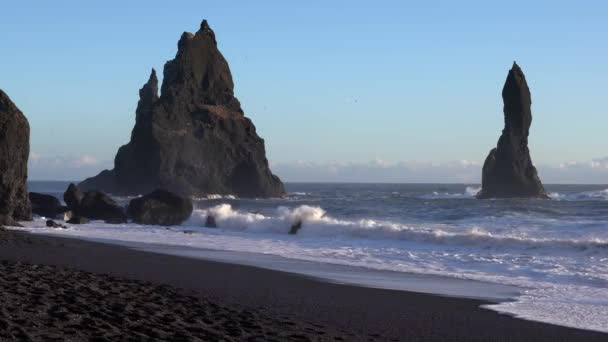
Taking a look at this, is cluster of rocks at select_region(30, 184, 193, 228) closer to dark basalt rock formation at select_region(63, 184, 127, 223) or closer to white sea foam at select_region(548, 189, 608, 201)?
dark basalt rock formation at select_region(63, 184, 127, 223)

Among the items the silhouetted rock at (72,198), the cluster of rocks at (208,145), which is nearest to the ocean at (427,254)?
the silhouetted rock at (72,198)

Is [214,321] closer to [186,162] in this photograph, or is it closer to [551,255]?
[551,255]

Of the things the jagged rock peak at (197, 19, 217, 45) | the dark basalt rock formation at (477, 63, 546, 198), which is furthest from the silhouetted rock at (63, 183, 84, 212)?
the jagged rock peak at (197, 19, 217, 45)

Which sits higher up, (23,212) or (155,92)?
(155,92)

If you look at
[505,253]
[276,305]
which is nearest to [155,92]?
[505,253]

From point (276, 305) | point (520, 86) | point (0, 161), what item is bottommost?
point (276, 305)

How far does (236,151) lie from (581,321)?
10347 centimetres

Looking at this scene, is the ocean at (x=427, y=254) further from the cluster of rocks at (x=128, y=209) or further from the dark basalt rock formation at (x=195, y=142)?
the dark basalt rock formation at (x=195, y=142)

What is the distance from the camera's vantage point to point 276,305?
38.1 ft

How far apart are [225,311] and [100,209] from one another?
29167mm

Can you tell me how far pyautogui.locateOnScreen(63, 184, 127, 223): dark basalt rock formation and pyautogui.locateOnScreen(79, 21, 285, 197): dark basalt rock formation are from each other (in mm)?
61406

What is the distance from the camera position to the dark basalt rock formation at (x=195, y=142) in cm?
10631

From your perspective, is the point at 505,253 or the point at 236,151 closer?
the point at 505,253

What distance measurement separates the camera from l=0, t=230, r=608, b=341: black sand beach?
859 centimetres
